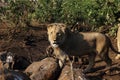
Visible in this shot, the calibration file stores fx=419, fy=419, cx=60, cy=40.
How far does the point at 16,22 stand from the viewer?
12.8 m

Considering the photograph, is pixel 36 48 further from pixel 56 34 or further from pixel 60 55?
pixel 56 34

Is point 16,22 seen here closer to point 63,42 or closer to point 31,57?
point 31,57

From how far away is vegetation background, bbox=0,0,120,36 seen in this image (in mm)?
12438

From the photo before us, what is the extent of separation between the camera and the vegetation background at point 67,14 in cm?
1244

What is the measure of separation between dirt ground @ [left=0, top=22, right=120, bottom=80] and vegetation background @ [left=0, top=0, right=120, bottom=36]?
0.37 metres

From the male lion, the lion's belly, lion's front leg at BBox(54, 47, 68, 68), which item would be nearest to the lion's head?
the male lion

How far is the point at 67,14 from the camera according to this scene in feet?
41.7

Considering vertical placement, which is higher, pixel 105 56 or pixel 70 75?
pixel 70 75

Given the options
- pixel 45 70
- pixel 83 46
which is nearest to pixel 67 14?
pixel 83 46

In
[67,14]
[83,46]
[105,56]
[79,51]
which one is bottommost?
[105,56]

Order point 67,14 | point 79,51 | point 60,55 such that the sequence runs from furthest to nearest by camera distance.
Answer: point 67,14
point 79,51
point 60,55

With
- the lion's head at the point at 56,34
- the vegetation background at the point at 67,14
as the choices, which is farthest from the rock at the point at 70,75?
the vegetation background at the point at 67,14

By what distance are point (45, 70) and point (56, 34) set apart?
0.82 meters

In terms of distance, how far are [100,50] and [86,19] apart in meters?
2.88
